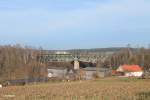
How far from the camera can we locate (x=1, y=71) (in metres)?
97.8

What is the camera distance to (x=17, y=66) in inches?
4035

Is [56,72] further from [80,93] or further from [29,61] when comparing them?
→ [80,93]

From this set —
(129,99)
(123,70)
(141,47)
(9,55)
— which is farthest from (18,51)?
(129,99)

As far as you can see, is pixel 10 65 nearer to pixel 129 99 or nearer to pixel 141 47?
pixel 141 47

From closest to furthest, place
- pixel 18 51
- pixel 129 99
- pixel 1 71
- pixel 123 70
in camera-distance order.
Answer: pixel 129 99, pixel 1 71, pixel 123 70, pixel 18 51

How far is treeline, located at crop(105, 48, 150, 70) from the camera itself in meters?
122

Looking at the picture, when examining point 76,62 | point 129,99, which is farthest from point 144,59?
point 129,99

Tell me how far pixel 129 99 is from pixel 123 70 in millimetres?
86398

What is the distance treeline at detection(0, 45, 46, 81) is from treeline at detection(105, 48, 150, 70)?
26.7 m

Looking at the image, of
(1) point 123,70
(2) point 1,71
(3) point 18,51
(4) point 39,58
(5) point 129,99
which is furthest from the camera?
(4) point 39,58

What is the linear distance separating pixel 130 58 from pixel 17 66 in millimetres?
40143

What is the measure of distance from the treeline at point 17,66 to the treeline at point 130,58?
87.6 ft

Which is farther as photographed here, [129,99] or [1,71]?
[1,71]

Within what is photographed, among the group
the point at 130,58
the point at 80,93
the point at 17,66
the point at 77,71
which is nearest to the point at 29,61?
the point at 17,66
